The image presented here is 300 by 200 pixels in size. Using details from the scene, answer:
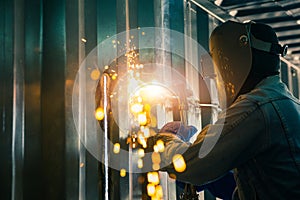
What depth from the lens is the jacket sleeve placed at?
2.00 metres

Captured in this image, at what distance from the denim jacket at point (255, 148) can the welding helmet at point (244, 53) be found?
14 cm

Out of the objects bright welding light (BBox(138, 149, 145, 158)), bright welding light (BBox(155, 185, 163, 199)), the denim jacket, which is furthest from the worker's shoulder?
bright welding light (BBox(155, 185, 163, 199))

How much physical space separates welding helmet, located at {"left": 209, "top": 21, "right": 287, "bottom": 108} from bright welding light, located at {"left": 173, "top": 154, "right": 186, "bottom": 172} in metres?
0.50


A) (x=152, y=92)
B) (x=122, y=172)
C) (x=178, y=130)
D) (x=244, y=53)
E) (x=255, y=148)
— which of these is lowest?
(x=122, y=172)

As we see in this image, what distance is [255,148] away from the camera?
2041 mm

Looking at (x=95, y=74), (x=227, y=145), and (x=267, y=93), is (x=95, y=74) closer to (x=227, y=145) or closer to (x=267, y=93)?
(x=227, y=145)

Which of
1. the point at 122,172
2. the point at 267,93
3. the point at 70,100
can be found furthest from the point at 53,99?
the point at 267,93

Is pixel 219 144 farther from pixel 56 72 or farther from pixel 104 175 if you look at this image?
pixel 56 72

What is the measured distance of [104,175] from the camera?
2154 millimetres

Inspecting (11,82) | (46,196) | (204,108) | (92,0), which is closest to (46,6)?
(92,0)

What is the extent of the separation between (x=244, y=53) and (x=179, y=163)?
69 cm

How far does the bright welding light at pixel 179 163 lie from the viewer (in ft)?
6.85

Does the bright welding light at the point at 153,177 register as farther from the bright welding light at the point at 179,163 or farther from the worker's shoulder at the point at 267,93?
the worker's shoulder at the point at 267,93

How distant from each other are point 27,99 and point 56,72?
20 cm
